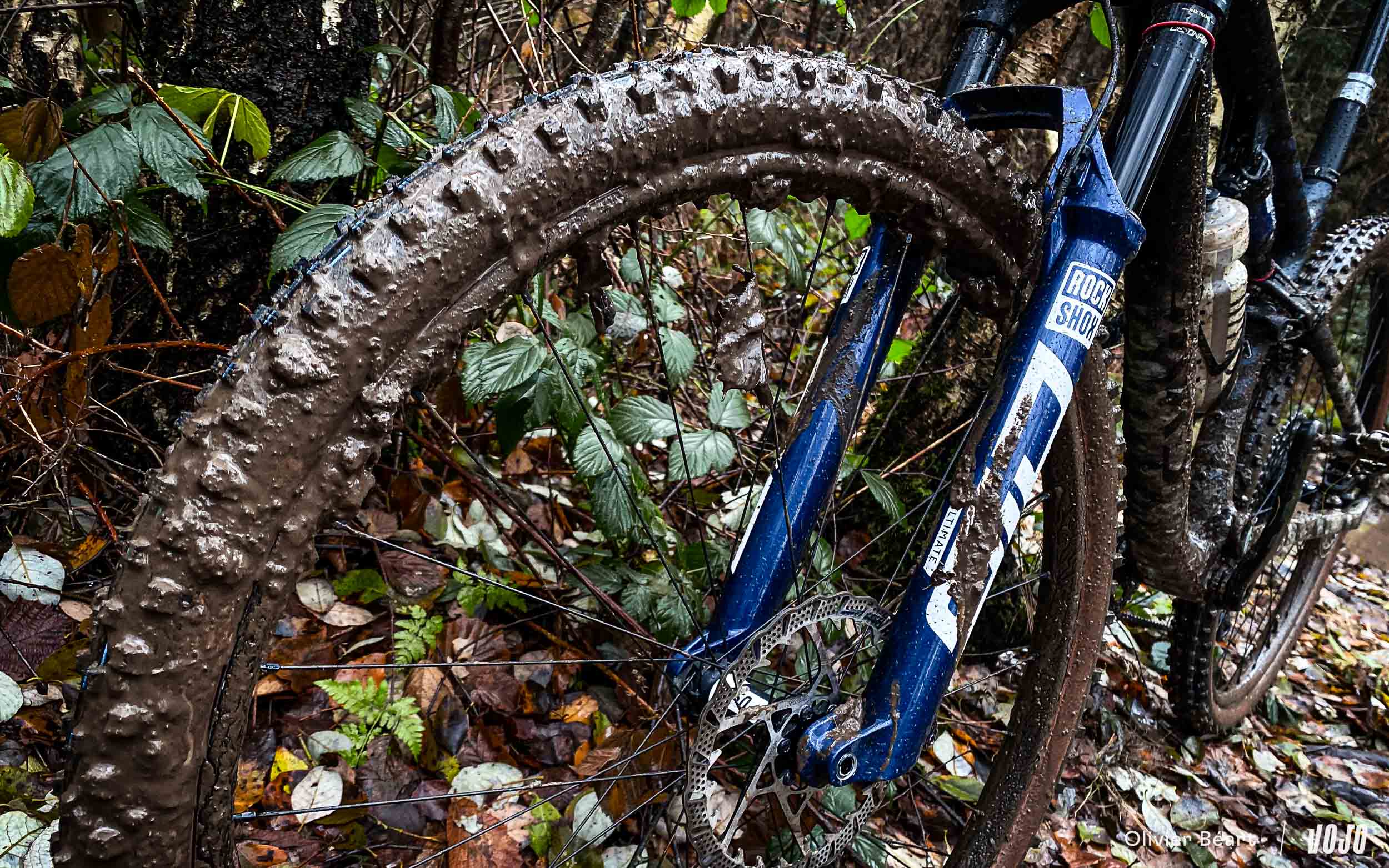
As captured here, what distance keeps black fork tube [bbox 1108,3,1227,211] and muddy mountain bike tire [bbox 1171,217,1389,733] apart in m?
1.02

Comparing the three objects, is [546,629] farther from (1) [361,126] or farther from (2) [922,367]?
(2) [922,367]

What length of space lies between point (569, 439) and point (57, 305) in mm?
819

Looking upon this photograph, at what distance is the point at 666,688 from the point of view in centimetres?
121

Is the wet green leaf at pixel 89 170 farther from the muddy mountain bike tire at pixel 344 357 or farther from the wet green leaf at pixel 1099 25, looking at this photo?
the wet green leaf at pixel 1099 25

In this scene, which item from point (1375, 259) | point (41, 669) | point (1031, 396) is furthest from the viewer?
point (1375, 259)

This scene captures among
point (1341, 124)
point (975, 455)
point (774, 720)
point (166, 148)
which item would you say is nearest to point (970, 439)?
point (975, 455)

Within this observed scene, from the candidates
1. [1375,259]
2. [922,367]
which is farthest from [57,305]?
[1375,259]

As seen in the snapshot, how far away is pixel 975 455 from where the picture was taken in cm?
111

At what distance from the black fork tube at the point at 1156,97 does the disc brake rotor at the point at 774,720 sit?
2.28 feet

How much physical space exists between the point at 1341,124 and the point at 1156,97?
4.15 ft

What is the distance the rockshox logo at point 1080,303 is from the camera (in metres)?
1.14

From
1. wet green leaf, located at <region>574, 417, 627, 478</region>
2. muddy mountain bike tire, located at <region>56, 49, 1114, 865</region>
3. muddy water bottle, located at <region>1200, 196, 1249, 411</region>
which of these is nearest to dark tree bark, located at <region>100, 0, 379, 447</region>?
wet green leaf, located at <region>574, 417, 627, 478</region>

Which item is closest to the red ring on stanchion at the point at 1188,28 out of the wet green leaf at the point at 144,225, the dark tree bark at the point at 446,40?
the dark tree bark at the point at 446,40

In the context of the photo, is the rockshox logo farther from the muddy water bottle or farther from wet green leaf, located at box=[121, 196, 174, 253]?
wet green leaf, located at box=[121, 196, 174, 253]
